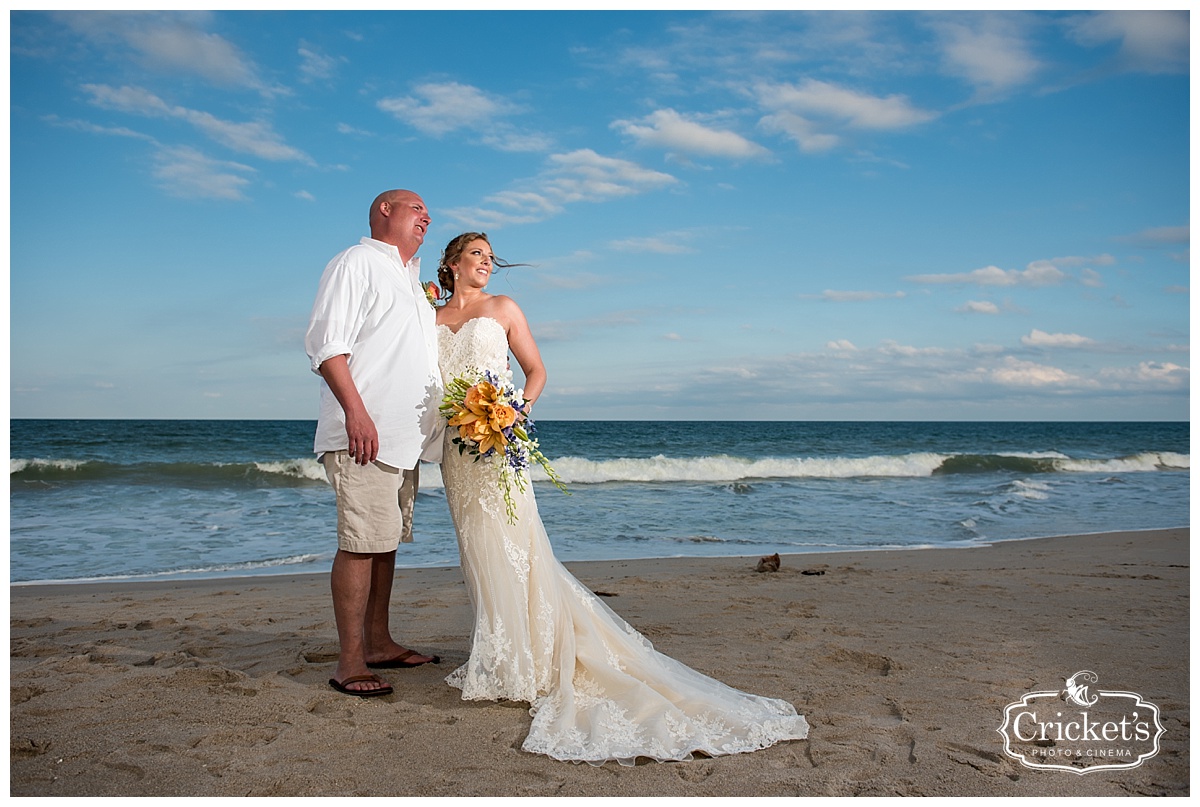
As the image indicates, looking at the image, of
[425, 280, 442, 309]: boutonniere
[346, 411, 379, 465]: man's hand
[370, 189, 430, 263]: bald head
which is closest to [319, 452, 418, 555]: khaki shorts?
[346, 411, 379, 465]: man's hand

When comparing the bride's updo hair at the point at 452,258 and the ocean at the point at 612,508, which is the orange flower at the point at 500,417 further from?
the ocean at the point at 612,508

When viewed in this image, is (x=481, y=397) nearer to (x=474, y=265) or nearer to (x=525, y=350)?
(x=525, y=350)

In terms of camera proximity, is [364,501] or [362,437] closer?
[362,437]

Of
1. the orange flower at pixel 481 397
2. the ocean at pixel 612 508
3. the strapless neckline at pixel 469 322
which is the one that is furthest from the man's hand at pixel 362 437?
the ocean at pixel 612 508

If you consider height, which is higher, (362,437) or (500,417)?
(500,417)

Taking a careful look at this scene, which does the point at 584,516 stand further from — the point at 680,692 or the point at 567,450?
the point at 567,450

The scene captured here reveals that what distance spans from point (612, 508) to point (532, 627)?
30.2 feet

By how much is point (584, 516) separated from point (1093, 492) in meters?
9.77

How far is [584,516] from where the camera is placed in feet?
38.4

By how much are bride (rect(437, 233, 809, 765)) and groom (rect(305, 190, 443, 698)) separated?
166mm

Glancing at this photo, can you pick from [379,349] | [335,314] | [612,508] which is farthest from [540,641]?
[612,508]

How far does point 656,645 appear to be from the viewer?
14.7 feet

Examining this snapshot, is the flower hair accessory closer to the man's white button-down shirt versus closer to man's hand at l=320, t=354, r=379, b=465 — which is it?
the man's white button-down shirt

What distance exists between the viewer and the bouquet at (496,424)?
3420 millimetres
